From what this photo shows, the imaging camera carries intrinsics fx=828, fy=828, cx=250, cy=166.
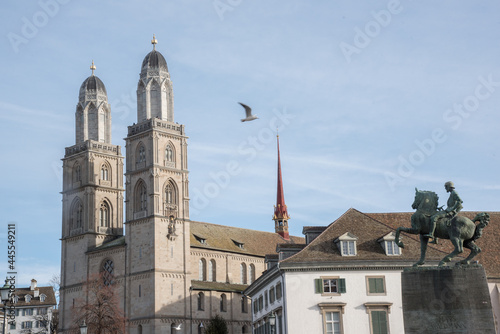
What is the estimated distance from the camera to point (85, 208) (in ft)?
349

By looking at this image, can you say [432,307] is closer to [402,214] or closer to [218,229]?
[402,214]

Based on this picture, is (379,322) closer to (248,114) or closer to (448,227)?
(248,114)

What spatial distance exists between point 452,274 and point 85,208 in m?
83.5

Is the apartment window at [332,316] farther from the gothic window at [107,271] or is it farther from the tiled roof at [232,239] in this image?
the gothic window at [107,271]

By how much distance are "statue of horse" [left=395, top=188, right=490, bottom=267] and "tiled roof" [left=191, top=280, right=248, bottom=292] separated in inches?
2837

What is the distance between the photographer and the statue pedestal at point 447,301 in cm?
2716

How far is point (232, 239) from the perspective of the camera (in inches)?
4493

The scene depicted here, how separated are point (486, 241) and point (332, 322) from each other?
55.2 feet

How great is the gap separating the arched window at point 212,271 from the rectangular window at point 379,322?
168ft

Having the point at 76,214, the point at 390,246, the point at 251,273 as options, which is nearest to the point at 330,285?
the point at 390,246

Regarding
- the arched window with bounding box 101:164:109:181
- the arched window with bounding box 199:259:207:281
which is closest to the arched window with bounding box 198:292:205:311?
the arched window with bounding box 199:259:207:281

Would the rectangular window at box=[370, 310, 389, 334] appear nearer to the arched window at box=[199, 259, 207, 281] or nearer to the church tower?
the church tower

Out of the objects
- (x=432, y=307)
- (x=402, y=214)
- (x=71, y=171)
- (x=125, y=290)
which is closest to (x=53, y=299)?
(x=71, y=171)

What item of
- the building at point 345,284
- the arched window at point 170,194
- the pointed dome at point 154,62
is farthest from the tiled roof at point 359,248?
the pointed dome at point 154,62
